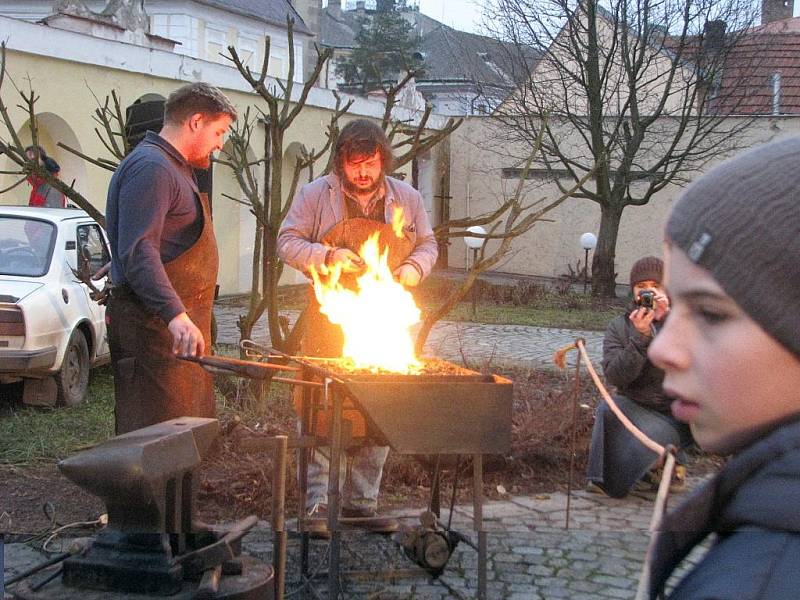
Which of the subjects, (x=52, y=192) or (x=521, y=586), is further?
(x=52, y=192)

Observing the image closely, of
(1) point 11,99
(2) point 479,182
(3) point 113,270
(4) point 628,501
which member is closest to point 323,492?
(3) point 113,270

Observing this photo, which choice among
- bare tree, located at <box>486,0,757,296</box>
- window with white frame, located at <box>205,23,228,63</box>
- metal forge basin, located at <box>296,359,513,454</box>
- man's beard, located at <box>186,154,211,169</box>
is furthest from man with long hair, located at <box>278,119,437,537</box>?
window with white frame, located at <box>205,23,228,63</box>

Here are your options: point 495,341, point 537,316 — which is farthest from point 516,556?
point 537,316

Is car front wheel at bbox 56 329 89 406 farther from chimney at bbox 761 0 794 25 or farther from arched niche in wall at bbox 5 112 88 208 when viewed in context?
chimney at bbox 761 0 794 25

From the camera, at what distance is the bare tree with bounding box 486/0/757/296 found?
69.3 feet

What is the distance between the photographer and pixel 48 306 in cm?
831

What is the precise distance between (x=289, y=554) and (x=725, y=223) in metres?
4.26

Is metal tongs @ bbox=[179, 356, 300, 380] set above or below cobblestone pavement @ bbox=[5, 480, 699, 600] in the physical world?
above

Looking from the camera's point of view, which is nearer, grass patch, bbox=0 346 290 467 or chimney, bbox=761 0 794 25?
grass patch, bbox=0 346 290 467

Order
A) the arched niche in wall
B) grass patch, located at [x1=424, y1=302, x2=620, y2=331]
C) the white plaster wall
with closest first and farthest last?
1. the arched niche in wall
2. grass patch, located at [x1=424, y1=302, x2=620, y2=331]
3. the white plaster wall

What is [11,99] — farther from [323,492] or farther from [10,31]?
[323,492]

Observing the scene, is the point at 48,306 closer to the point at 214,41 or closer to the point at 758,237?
the point at 758,237

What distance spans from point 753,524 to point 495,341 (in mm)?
12372

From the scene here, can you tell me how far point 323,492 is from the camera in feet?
17.2
